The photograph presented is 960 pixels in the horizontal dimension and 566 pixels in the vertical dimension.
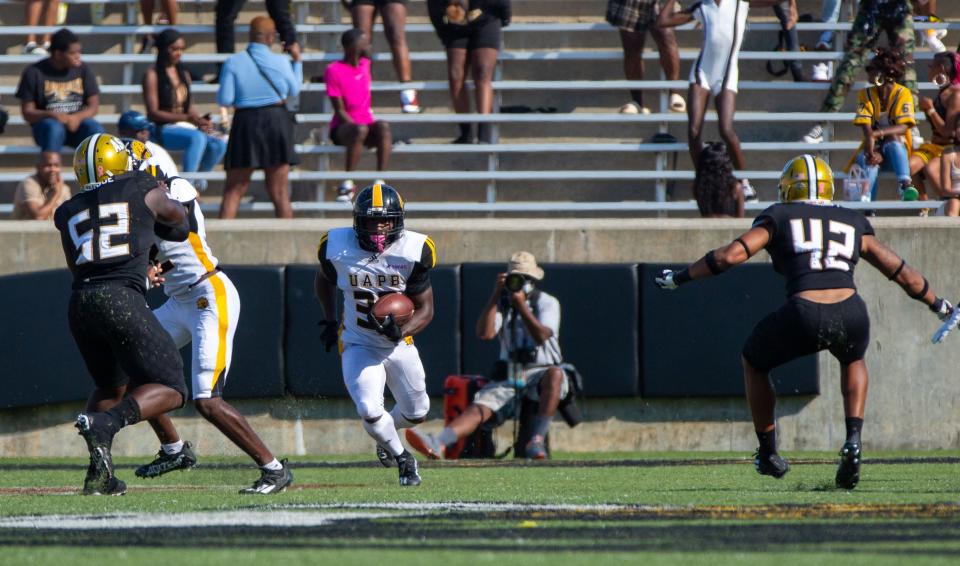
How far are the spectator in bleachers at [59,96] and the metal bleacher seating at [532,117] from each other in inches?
27.3

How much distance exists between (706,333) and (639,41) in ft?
10.1

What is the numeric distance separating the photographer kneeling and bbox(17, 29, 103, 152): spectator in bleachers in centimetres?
386

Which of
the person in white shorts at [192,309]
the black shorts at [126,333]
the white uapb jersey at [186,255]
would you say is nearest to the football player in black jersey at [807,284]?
the person in white shorts at [192,309]

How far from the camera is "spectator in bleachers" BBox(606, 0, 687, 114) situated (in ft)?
42.5

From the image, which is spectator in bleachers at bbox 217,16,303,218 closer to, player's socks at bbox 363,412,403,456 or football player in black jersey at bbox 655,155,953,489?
player's socks at bbox 363,412,403,456

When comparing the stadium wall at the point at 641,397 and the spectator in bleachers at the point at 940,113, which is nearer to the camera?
the stadium wall at the point at 641,397

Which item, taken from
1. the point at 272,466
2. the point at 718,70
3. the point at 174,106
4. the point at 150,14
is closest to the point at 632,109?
the point at 718,70

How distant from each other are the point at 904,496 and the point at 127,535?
3.38m

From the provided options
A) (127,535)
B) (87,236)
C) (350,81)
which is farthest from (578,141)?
(127,535)

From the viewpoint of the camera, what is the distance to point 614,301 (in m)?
11.2

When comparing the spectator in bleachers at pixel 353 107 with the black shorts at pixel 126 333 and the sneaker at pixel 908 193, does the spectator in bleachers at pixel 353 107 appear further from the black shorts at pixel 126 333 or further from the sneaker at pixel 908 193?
the black shorts at pixel 126 333

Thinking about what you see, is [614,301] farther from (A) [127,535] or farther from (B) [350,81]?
(A) [127,535]

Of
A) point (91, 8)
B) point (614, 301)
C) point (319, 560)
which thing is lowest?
point (614, 301)

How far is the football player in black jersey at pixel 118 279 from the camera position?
22.3 ft
